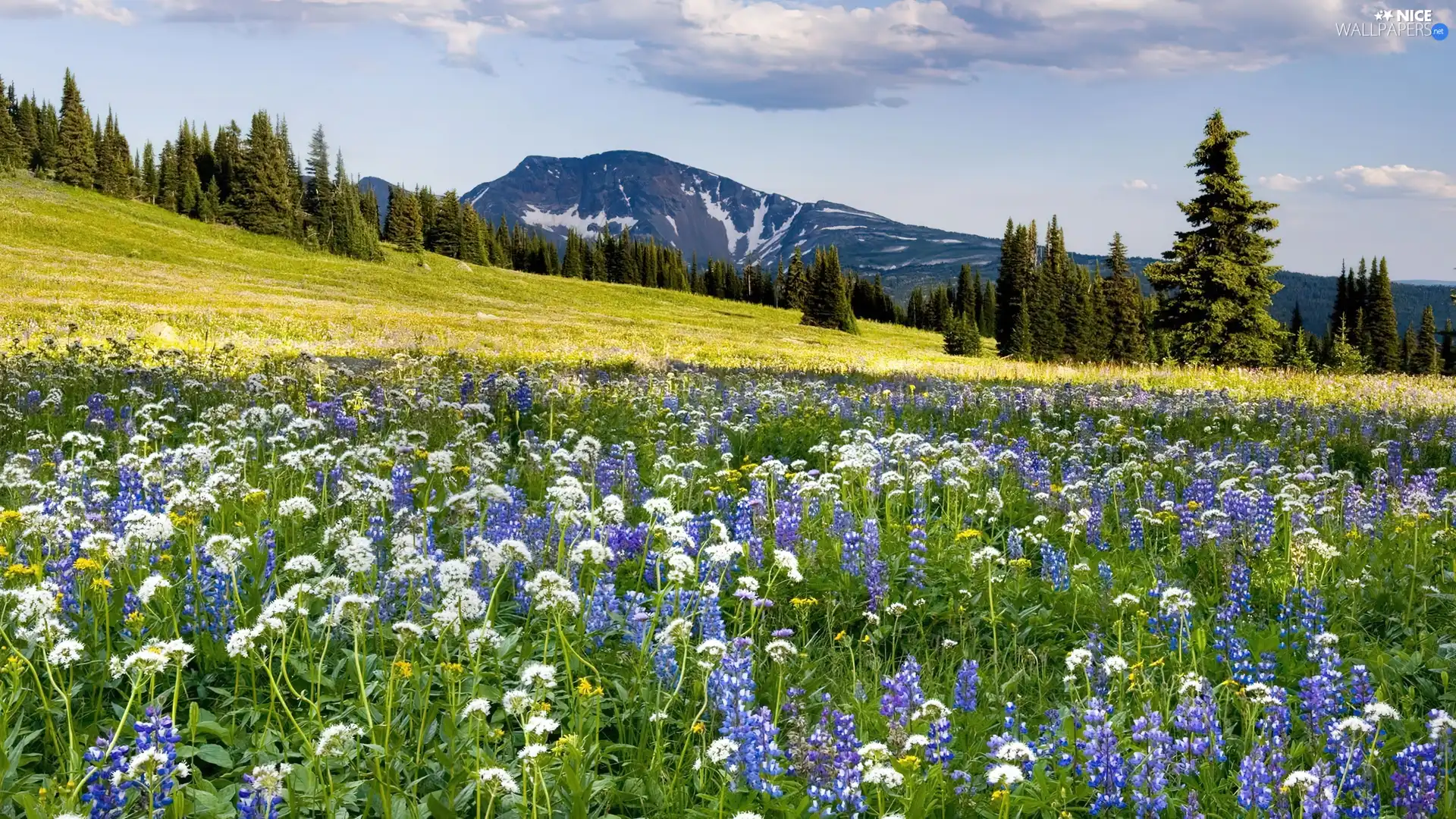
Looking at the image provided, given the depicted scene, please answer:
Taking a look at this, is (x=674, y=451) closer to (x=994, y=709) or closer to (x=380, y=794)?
(x=994, y=709)

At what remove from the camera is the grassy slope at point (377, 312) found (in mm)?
25734

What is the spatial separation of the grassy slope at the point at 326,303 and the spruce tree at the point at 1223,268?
11.9m

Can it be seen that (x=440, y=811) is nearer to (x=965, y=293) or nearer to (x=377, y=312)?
(x=377, y=312)

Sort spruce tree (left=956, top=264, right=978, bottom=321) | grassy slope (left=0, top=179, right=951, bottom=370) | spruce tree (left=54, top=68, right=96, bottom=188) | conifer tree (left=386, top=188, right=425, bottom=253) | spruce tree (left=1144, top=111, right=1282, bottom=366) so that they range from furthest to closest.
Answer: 1. spruce tree (left=956, top=264, right=978, bottom=321)
2. conifer tree (left=386, top=188, right=425, bottom=253)
3. spruce tree (left=54, top=68, right=96, bottom=188)
4. spruce tree (left=1144, top=111, right=1282, bottom=366)
5. grassy slope (left=0, top=179, right=951, bottom=370)

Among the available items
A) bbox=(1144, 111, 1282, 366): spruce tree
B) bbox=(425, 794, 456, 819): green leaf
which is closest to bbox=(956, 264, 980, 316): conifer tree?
bbox=(1144, 111, 1282, 366): spruce tree

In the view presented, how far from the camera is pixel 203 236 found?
89562mm

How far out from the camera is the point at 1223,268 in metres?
41.4

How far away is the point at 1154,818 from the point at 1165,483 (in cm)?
673

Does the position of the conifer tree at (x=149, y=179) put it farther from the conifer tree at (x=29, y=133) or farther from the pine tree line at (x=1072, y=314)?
the pine tree line at (x=1072, y=314)

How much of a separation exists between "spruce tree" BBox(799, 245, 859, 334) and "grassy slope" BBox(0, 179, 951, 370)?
3183 millimetres

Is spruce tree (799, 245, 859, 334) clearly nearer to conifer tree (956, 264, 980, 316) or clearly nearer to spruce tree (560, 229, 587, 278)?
conifer tree (956, 264, 980, 316)

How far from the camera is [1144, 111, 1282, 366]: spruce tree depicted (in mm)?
41781

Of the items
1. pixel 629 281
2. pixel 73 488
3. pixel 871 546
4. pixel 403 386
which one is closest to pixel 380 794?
pixel 871 546

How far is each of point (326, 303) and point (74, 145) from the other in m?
81.9
